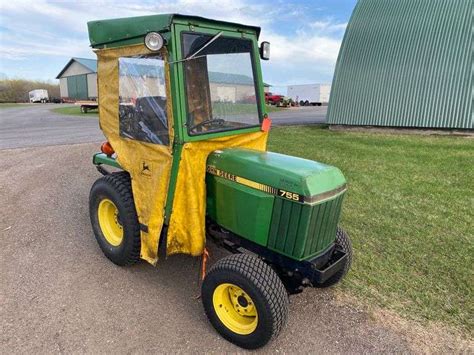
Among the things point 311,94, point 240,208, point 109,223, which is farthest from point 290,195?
point 311,94

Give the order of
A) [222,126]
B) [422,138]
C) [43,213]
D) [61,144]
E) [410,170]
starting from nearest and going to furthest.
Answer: [222,126] < [43,213] < [410,170] < [61,144] < [422,138]

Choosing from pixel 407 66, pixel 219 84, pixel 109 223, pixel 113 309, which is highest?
pixel 407 66

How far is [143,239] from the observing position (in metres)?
3.52

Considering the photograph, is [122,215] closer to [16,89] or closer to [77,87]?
[77,87]

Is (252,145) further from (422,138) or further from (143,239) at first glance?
(422,138)

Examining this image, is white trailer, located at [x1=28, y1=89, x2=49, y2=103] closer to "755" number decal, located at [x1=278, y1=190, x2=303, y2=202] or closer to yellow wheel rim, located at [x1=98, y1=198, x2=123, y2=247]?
yellow wheel rim, located at [x1=98, y1=198, x2=123, y2=247]

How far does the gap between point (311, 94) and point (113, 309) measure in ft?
155

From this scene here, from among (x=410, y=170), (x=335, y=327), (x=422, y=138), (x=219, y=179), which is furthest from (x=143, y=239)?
(x=422, y=138)

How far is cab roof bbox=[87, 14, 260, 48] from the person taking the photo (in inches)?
117

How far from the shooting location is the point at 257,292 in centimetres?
271

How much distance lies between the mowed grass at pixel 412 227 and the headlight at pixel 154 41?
112 inches

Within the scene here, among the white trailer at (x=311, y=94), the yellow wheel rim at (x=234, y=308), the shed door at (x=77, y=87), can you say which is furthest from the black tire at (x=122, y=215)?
the white trailer at (x=311, y=94)

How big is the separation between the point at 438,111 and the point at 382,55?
3016 mm

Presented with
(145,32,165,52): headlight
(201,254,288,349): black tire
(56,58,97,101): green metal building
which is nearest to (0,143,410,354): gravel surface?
(201,254,288,349): black tire
